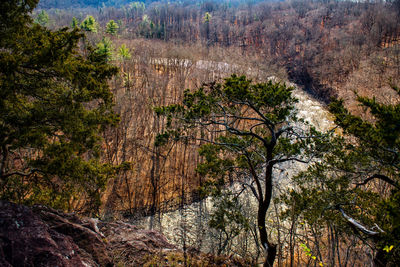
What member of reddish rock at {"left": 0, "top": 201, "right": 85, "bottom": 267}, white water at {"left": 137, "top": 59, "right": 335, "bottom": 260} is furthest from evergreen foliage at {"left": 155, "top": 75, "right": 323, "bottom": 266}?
reddish rock at {"left": 0, "top": 201, "right": 85, "bottom": 267}

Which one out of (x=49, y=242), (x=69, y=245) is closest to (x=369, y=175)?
(x=69, y=245)

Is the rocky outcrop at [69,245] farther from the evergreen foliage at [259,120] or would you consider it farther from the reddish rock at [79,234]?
the evergreen foliage at [259,120]

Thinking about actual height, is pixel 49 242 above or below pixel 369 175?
below

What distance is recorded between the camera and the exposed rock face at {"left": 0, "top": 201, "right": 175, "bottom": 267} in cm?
330

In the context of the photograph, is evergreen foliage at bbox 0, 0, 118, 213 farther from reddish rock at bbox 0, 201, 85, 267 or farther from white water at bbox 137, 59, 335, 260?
white water at bbox 137, 59, 335, 260

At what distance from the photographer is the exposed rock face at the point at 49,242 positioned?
3.30 m

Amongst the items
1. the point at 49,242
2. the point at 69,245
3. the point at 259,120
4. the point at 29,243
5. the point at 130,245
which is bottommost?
the point at 130,245

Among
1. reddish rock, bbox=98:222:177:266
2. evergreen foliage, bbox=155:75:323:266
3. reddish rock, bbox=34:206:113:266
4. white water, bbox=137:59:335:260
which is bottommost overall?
white water, bbox=137:59:335:260

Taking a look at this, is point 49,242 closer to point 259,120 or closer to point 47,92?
point 47,92

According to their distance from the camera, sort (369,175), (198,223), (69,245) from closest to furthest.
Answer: (69,245), (369,175), (198,223)

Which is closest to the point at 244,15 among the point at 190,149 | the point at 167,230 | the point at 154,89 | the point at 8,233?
the point at 154,89

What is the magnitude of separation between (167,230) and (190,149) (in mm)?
7563

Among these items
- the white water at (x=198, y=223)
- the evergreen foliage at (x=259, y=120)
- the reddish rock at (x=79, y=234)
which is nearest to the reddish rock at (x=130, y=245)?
the reddish rock at (x=79, y=234)

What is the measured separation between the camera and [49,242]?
3.61m
